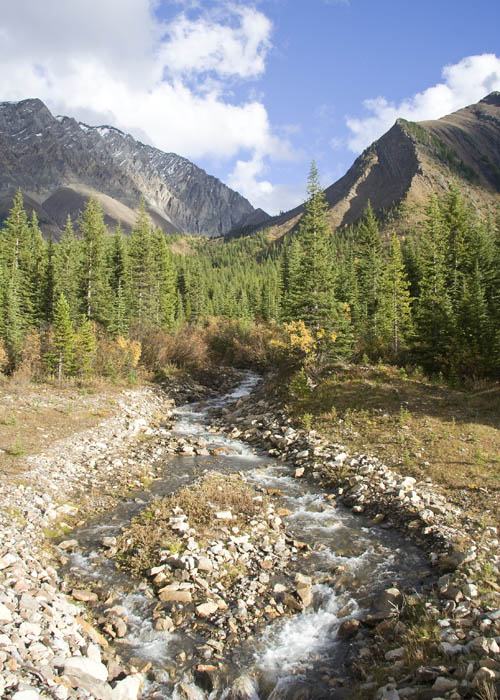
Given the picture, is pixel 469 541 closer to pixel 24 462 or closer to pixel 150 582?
pixel 150 582

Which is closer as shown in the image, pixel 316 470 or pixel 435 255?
pixel 316 470

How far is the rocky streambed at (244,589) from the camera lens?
21.9ft

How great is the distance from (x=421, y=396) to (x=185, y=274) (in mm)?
69281

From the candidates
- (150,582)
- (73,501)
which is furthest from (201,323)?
(150,582)

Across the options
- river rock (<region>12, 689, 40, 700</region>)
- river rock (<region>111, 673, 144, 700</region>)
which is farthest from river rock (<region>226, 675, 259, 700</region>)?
river rock (<region>12, 689, 40, 700</region>)

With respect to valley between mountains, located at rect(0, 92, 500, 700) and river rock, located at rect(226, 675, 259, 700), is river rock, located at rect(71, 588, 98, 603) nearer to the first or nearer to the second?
valley between mountains, located at rect(0, 92, 500, 700)

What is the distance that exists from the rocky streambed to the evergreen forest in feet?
50.9

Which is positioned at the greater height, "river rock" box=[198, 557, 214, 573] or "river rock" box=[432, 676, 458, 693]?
"river rock" box=[432, 676, 458, 693]

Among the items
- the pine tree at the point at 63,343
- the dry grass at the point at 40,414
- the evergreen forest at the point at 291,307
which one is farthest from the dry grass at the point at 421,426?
the pine tree at the point at 63,343

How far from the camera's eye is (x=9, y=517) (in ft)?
37.0

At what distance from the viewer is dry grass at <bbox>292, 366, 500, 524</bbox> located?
44.5 ft

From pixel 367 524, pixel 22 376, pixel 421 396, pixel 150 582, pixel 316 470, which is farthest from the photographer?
pixel 22 376

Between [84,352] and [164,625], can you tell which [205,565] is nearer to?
[164,625]

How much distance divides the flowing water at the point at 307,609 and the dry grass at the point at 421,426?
320 centimetres
